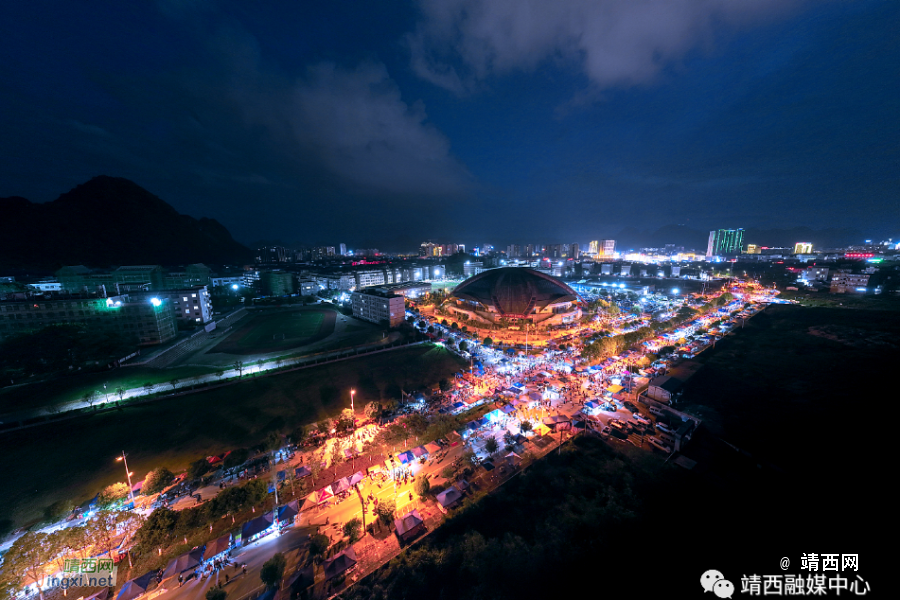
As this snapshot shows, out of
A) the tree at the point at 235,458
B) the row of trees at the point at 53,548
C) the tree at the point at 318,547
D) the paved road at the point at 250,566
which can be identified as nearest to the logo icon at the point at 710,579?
the tree at the point at 318,547

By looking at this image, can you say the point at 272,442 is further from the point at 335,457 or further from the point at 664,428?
the point at 664,428

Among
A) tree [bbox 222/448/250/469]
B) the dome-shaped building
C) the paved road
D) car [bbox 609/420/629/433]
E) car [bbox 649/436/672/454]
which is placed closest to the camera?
the paved road

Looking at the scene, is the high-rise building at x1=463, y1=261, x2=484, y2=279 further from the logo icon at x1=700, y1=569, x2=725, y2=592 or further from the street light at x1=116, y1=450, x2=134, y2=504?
the logo icon at x1=700, y1=569, x2=725, y2=592

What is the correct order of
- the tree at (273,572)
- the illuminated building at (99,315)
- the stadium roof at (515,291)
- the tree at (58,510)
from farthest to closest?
the stadium roof at (515,291) < the illuminated building at (99,315) < the tree at (58,510) < the tree at (273,572)

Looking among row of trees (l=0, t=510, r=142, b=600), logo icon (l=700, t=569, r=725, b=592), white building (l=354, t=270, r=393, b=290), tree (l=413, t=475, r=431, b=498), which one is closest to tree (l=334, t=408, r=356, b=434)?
tree (l=413, t=475, r=431, b=498)

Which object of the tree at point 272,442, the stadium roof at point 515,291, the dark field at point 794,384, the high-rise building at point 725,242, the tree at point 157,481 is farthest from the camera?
the high-rise building at point 725,242

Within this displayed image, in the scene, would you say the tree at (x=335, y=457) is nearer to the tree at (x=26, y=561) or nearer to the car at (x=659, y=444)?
the tree at (x=26, y=561)

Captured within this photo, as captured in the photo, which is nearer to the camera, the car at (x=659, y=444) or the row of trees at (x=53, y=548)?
the row of trees at (x=53, y=548)
